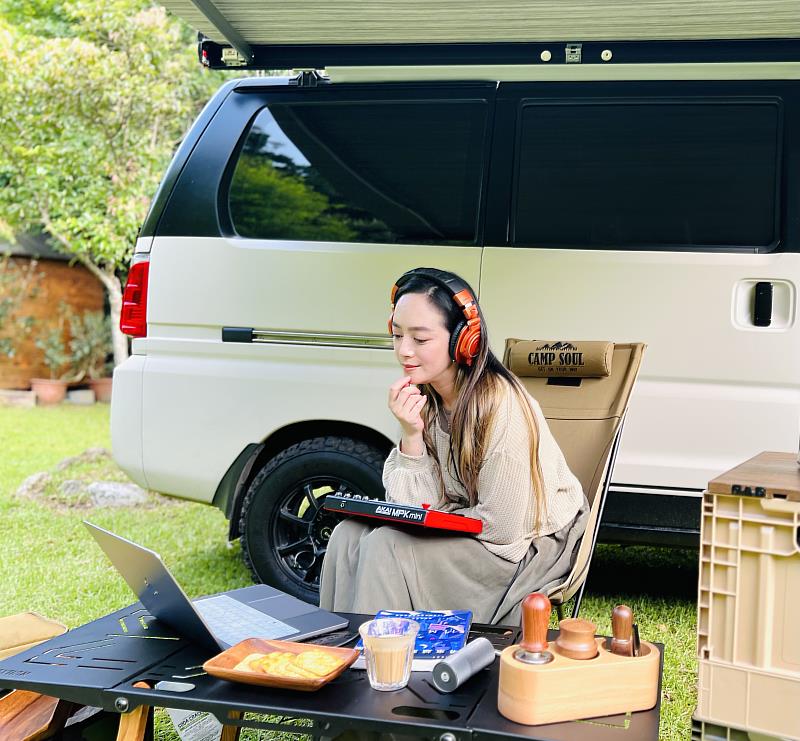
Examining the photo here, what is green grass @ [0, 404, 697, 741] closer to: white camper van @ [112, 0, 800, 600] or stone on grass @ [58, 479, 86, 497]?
stone on grass @ [58, 479, 86, 497]

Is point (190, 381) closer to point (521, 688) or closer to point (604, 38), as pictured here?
point (604, 38)

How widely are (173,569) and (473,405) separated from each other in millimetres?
2598

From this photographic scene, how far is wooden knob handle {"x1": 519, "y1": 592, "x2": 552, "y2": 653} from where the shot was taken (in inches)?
65.9

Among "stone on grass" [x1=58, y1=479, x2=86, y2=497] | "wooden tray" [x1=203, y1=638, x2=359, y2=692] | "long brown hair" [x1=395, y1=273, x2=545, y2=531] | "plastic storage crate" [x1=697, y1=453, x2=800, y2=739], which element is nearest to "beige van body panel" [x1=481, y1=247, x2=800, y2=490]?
"long brown hair" [x1=395, y1=273, x2=545, y2=531]

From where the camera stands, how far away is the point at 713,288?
3.54 m

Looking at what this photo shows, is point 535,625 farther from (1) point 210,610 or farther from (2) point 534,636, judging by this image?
(1) point 210,610

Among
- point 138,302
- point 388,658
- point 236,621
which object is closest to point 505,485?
point 236,621

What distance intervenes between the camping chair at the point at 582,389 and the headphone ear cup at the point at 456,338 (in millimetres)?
697

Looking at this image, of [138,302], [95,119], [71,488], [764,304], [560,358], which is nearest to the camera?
[560,358]

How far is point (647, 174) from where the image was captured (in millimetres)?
3633

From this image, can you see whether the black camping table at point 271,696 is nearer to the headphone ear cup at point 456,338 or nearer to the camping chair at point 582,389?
the headphone ear cup at point 456,338

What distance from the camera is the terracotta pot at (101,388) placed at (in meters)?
12.2

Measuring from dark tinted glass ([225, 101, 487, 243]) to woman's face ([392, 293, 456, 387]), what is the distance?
3.92ft

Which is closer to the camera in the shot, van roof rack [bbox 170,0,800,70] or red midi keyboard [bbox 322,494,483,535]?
red midi keyboard [bbox 322,494,483,535]
